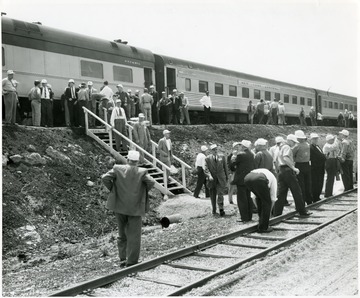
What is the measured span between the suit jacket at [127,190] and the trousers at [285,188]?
4.10 metres

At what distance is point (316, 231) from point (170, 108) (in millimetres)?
11203

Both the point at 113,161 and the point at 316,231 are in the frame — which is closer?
the point at 316,231

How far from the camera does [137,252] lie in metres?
6.65

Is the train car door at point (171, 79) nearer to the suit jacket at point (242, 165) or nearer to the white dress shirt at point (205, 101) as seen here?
the white dress shirt at point (205, 101)

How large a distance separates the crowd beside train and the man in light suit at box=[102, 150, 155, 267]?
6.72 m

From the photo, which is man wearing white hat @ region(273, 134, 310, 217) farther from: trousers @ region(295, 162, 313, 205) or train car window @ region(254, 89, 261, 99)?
train car window @ region(254, 89, 261, 99)

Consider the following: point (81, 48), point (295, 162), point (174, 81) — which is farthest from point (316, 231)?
point (174, 81)

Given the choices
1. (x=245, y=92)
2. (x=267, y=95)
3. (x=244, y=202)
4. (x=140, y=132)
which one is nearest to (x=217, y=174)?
(x=244, y=202)

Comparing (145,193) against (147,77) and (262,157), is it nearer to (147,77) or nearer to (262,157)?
(262,157)

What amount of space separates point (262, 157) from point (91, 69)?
843cm

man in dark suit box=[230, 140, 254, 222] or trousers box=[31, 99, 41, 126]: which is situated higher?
trousers box=[31, 99, 41, 126]

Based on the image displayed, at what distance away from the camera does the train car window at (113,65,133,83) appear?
17.2 metres

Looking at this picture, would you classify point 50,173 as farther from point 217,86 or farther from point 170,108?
point 217,86

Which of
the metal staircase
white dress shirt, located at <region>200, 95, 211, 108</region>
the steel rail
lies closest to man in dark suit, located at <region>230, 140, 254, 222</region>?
the steel rail
